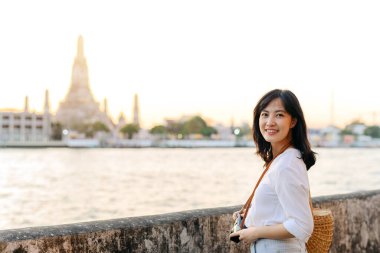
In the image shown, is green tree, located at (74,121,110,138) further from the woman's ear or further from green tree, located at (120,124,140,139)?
the woman's ear

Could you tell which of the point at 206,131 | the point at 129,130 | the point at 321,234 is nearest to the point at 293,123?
the point at 321,234

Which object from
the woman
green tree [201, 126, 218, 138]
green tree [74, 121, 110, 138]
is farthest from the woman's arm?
green tree [201, 126, 218, 138]

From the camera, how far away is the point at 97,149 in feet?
622

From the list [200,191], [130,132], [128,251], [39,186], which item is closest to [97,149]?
[130,132]

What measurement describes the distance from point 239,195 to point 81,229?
47.5m

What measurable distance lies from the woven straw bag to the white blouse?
0.56 feet

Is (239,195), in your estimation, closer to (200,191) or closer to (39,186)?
(200,191)

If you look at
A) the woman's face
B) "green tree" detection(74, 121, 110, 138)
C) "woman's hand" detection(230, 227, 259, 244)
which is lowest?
"woman's hand" detection(230, 227, 259, 244)

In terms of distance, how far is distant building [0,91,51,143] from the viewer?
16600 centimetres

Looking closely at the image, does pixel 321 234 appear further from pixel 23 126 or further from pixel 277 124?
pixel 23 126

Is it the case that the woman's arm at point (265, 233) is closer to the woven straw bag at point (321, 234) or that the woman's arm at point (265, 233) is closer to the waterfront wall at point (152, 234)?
the woven straw bag at point (321, 234)

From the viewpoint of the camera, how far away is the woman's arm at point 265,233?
8.85ft

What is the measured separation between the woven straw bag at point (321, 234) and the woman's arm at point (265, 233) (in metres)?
0.26

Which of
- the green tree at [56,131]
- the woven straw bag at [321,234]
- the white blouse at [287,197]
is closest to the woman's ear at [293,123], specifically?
the white blouse at [287,197]
